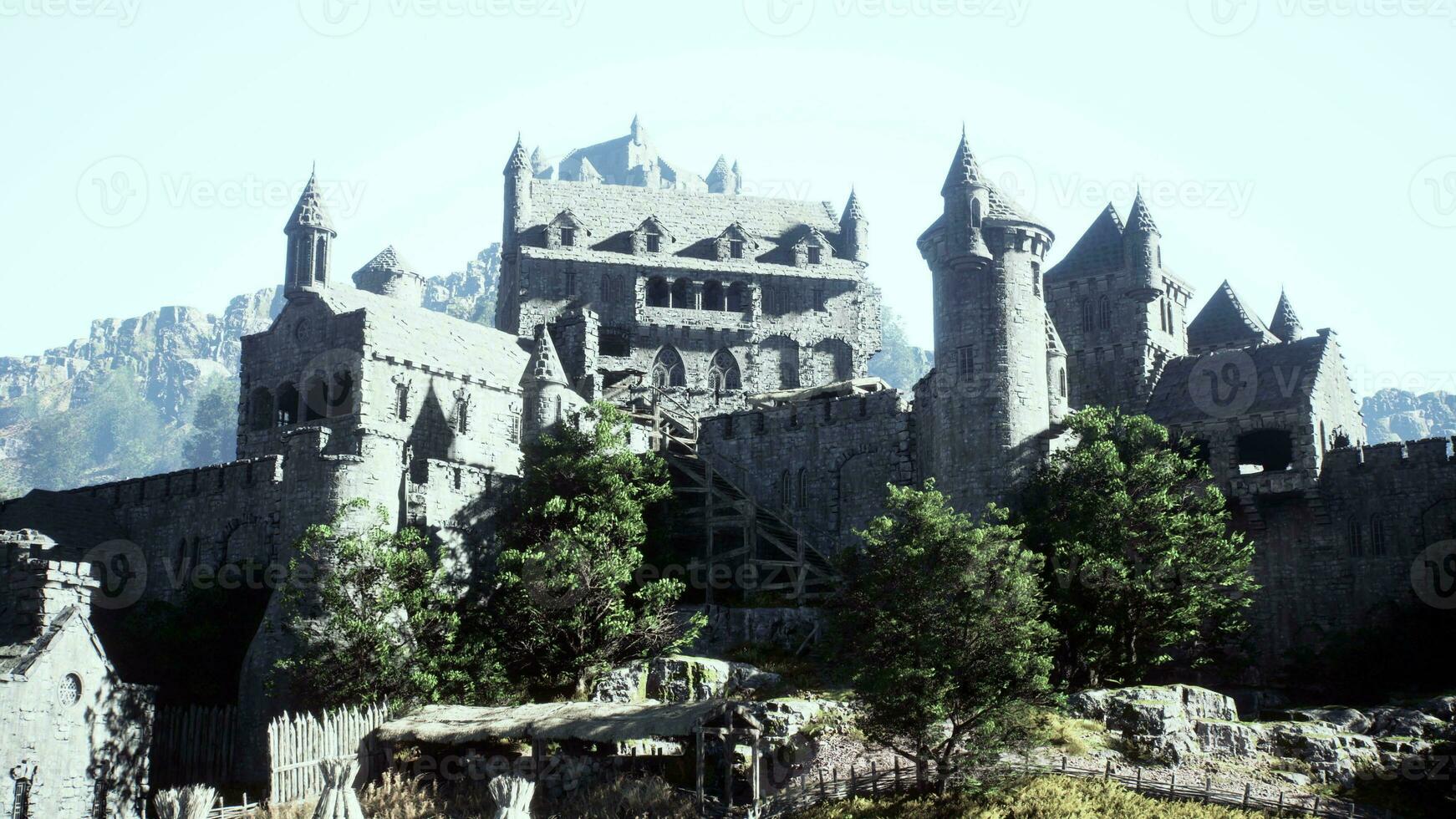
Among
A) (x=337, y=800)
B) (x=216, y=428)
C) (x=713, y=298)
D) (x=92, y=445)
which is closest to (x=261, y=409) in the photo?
(x=713, y=298)

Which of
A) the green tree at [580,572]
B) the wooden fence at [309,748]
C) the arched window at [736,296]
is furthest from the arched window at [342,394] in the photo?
the arched window at [736,296]

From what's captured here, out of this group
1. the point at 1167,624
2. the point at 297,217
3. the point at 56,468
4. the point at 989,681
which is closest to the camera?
the point at 989,681

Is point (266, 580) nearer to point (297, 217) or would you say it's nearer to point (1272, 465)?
point (297, 217)

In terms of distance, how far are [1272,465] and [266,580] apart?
3479cm

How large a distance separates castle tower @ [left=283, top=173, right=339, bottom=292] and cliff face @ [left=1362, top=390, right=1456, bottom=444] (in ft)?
474

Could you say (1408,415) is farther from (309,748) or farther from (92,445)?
(309,748)

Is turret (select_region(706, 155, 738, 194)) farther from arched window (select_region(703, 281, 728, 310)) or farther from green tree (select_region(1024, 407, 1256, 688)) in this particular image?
green tree (select_region(1024, 407, 1256, 688))

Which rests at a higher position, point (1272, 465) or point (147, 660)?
point (1272, 465)

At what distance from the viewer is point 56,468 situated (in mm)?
186875

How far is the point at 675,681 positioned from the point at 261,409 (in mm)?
23903

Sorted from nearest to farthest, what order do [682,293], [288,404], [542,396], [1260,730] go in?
[1260,730], [542,396], [288,404], [682,293]

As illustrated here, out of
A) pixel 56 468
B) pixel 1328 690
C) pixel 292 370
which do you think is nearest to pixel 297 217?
pixel 292 370

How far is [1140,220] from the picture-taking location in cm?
6272

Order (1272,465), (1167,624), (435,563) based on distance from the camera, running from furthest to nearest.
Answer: (1272,465) < (435,563) < (1167,624)
